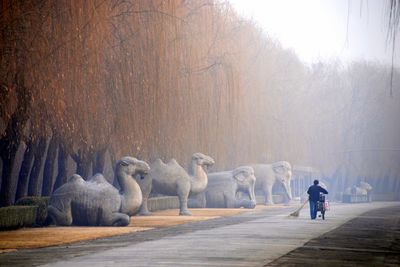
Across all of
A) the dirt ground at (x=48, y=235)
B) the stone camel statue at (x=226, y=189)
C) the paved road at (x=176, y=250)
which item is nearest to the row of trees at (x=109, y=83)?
the stone camel statue at (x=226, y=189)

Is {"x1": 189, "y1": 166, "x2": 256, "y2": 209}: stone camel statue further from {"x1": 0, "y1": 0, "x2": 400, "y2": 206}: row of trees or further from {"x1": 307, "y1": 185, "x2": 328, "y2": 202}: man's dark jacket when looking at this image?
{"x1": 307, "y1": 185, "x2": 328, "y2": 202}: man's dark jacket

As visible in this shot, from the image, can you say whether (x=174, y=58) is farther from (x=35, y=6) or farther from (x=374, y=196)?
(x=374, y=196)

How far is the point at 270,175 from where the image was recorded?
2240 inches

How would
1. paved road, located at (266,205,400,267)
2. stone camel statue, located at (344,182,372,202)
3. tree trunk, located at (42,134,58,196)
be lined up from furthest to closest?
stone camel statue, located at (344,182,372,202) → tree trunk, located at (42,134,58,196) → paved road, located at (266,205,400,267)

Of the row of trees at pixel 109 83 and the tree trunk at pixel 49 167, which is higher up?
the row of trees at pixel 109 83

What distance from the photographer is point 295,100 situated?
68.4 m

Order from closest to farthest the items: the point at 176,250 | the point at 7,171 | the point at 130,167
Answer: the point at 176,250 < the point at 7,171 < the point at 130,167

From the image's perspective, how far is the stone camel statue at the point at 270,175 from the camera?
56.7 meters

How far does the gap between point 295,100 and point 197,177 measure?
1125 inches

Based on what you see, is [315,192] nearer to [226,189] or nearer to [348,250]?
[226,189]

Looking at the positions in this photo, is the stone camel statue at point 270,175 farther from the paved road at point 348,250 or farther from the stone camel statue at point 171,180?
the paved road at point 348,250

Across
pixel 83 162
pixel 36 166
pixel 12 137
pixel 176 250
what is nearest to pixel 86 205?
pixel 12 137

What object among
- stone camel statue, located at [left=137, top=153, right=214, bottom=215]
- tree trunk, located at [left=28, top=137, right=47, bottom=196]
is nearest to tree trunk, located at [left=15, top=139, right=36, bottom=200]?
tree trunk, located at [left=28, top=137, right=47, bottom=196]

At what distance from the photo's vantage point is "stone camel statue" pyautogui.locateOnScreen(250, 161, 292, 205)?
5669 cm
